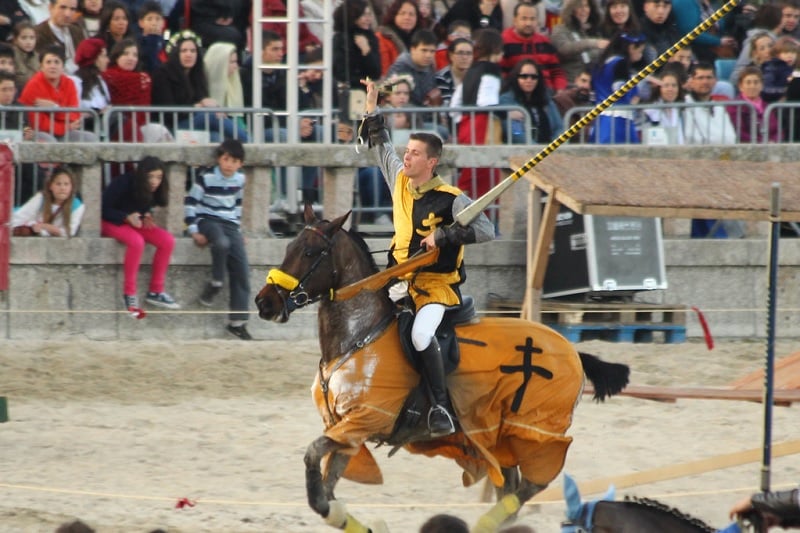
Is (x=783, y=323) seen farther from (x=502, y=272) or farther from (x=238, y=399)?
(x=238, y=399)

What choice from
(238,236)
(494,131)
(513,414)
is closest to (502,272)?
(494,131)

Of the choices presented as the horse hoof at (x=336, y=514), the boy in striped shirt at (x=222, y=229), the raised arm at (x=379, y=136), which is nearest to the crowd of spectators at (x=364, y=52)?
the boy in striped shirt at (x=222, y=229)

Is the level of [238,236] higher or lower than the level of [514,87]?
lower

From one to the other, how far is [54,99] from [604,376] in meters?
6.26

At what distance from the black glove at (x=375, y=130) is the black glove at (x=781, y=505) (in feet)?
12.4

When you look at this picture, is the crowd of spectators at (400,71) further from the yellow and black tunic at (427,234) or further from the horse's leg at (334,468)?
the horse's leg at (334,468)

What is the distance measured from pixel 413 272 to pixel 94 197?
574 cm

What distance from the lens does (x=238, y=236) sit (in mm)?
13648

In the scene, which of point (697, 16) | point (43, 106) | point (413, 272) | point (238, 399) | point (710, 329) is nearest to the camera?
point (413, 272)

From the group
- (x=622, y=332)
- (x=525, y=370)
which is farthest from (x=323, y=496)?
(x=622, y=332)

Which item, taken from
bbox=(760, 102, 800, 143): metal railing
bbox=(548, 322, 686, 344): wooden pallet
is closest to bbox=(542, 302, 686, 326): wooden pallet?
bbox=(548, 322, 686, 344): wooden pallet

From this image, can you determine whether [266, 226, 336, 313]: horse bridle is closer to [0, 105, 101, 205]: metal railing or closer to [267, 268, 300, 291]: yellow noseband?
[267, 268, 300, 291]: yellow noseband

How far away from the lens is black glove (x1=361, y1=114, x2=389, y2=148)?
9000 mm

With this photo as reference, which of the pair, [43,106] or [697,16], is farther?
[697,16]
